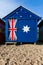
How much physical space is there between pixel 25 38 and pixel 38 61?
6.45 m

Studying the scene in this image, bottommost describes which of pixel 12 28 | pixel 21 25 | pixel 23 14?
pixel 12 28

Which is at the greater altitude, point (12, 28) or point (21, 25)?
point (21, 25)

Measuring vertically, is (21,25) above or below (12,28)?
above

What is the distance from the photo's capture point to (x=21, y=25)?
14.2 meters

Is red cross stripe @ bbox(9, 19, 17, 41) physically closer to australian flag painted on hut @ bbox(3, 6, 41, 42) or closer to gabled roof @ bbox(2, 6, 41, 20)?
australian flag painted on hut @ bbox(3, 6, 41, 42)

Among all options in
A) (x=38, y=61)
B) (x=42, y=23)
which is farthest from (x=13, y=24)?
(x=38, y=61)

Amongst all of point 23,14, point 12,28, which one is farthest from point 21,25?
point 23,14

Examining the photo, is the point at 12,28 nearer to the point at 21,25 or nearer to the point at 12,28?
the point at 12,28

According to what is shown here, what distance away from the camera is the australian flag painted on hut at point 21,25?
46.5 ft

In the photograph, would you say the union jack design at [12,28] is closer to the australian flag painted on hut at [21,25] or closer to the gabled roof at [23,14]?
the australian flag painted on hut at [21,25]

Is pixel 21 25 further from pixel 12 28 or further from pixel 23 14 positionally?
pixel 23 14

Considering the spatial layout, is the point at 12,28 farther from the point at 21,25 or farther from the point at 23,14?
the point at 23,14

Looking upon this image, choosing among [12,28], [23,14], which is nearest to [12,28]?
[12,28]

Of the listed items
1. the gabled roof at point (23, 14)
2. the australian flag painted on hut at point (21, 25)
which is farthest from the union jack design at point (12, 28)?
the gabled roof at point (23, 14)
